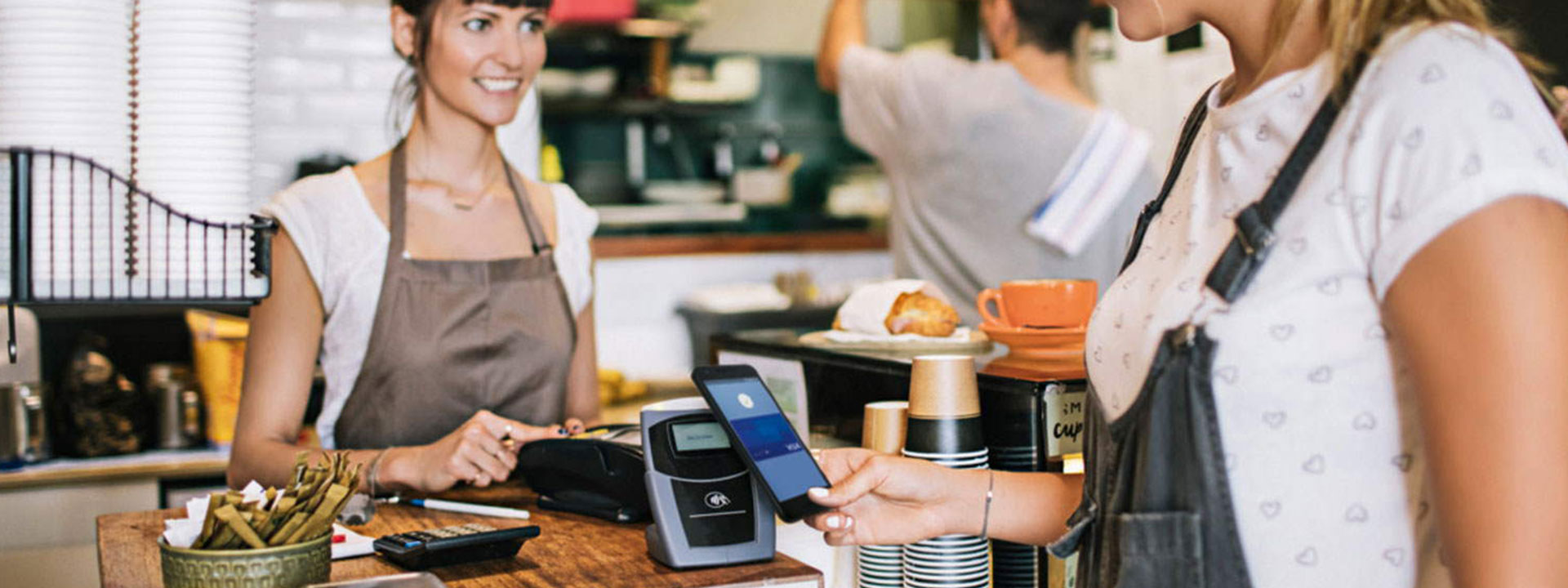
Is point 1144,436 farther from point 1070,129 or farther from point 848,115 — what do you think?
point 848,115

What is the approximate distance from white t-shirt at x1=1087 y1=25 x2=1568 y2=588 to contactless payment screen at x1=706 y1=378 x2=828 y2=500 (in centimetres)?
32

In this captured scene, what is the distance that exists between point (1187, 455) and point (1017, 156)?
1.99m

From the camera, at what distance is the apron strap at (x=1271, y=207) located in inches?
40.8

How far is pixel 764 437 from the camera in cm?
131

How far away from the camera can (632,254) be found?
16.1 ft

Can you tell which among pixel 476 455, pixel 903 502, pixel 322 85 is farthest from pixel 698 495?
pixel 322 85

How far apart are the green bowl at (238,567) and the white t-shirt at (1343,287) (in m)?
0.73

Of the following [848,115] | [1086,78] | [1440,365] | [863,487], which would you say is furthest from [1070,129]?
[1440,365]

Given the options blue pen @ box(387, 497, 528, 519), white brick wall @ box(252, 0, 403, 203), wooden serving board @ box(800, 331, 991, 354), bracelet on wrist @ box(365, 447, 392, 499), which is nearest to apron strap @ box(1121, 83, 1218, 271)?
wooden serving board @ box(800, 331, 991, 354)

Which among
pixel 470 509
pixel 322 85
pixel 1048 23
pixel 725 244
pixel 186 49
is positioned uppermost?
pixel 1048 23

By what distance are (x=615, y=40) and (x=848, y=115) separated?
3.51 metres

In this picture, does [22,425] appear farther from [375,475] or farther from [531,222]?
[375,475]

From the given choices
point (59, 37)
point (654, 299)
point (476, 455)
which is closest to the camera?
point (59, 37)

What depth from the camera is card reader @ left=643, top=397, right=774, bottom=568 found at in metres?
1.31
